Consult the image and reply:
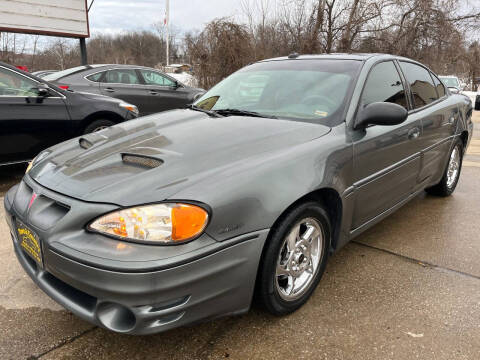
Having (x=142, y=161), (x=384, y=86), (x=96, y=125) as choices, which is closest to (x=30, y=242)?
(x=142, y=161)

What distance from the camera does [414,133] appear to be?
3105 mm

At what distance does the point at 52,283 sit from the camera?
74.0 inches

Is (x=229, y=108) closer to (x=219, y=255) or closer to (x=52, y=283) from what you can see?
(x=219, y=255)

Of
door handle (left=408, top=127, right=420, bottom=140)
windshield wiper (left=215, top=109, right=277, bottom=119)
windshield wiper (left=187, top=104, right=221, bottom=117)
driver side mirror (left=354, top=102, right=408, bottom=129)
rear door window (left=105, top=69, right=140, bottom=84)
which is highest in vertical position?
rear door window (left=105, top=69, right=140, bottom=84)

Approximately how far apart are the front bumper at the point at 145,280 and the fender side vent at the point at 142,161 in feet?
1.16

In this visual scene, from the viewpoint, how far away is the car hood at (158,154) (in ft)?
5.90

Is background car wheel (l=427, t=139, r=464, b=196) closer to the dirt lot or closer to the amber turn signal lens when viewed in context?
the dirt lot

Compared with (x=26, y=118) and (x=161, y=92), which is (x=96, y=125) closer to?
(x=26, y=118)

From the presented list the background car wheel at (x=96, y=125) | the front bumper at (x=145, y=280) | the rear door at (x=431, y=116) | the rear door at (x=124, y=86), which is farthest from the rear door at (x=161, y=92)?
the front bumper at (x=145, y=280)

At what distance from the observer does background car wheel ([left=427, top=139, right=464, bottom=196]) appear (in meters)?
4.21

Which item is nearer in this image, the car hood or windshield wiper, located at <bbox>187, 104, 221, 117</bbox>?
the car hood

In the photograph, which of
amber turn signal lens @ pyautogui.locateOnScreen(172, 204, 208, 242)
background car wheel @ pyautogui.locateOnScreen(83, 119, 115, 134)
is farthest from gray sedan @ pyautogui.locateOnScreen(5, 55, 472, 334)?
background car wheel @ pyautogui.locateOnScreen(83, 119, 115, 134)

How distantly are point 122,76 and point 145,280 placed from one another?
7.13 m

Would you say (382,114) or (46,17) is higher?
(46,17)
